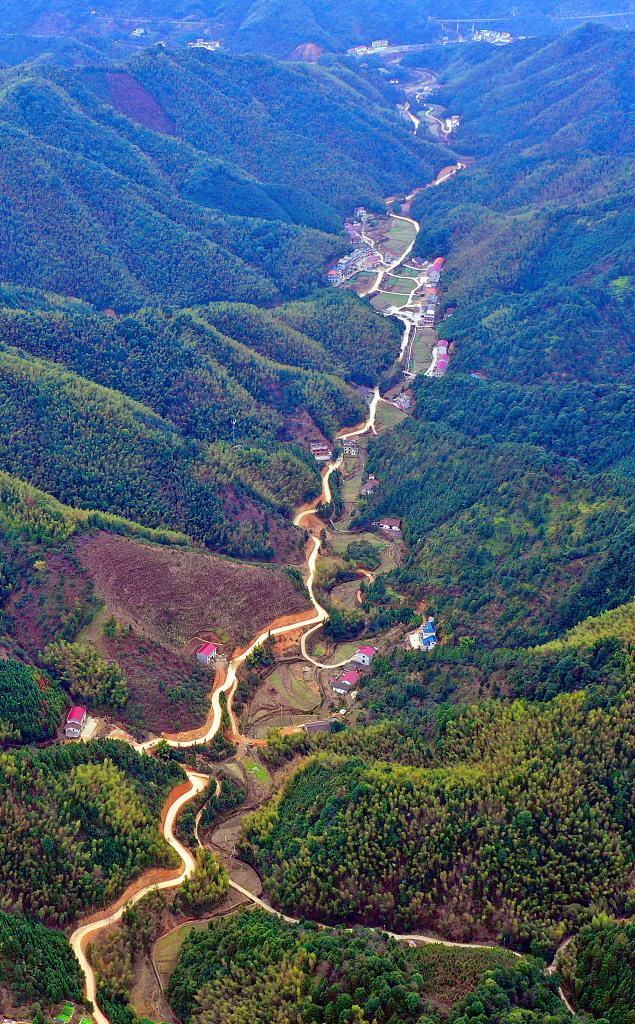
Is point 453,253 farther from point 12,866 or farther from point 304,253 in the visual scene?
point 12,866

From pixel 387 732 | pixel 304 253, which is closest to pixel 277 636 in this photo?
pixel 387 732

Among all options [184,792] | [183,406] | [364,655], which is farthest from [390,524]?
[184,792]

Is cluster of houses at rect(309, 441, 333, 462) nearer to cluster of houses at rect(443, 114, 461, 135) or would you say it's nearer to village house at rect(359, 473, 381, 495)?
village house at rect(359, 473, 381, 495)

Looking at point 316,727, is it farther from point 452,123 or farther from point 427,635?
point 452,123

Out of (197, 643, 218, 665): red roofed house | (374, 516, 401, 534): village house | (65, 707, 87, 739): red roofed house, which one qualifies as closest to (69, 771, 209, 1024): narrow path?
(65, 707, 87, 739): red roofed house

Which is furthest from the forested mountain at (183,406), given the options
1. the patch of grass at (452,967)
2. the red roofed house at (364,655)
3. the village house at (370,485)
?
the patch of grass at (452,967)

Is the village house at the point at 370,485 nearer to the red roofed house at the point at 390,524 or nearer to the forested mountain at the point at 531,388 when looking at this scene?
the forested mountain at the point at 531,388
